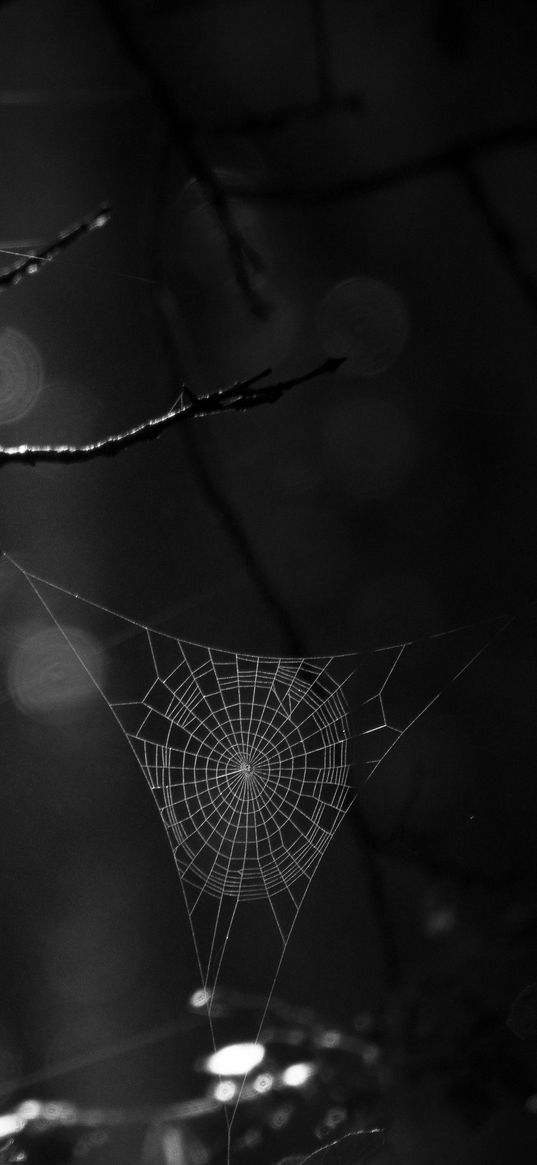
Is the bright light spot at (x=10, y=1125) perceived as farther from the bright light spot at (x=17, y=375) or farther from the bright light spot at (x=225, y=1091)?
the bright light spot at (x=17, y=375)

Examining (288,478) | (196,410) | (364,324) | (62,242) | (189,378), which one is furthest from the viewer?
(288,478)

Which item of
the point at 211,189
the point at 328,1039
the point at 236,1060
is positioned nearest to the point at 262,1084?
the point at 236,1060

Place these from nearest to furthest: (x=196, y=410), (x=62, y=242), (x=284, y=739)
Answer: (x=196, y=410)
(x=62, y=242)
(x=284, y=739)

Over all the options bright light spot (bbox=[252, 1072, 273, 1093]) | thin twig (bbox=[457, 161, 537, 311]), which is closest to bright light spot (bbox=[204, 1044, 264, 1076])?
bright light spot (bbox=[252, 1072, 273, 1093])

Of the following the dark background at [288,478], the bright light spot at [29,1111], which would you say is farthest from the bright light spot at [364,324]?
the bright light spot at [29,1111]

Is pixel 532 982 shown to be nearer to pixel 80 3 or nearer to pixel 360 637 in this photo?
pixel 360 637

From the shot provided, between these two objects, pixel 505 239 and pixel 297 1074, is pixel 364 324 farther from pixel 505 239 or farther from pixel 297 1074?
pixel 297 1074

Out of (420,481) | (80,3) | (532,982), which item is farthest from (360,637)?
(80,3)
